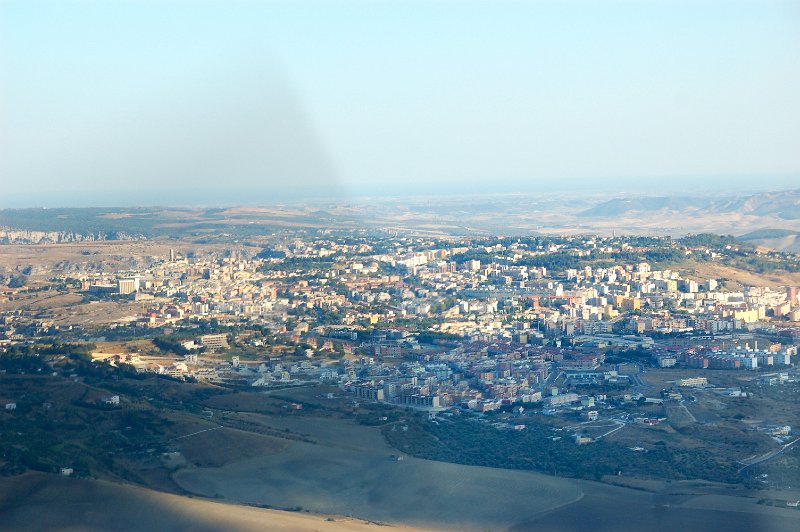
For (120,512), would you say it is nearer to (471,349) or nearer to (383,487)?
(383,487)

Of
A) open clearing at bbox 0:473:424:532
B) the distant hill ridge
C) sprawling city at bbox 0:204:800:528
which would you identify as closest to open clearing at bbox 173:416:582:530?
sprawling city at bbox 0:204:800:528

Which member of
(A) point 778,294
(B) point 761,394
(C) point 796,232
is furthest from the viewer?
(C) point 796,232

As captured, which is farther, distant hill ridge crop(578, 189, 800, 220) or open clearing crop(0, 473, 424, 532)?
distant hill ridge crop(578, 189, 800, 220)

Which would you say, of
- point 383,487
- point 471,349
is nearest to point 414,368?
point 471,349

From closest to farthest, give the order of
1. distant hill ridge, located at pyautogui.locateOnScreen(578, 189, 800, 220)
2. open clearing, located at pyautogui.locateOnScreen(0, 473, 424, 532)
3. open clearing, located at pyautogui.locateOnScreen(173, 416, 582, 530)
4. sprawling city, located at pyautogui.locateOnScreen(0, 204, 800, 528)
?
open clearing, located at pyautogui.locateOnScreen(0, 473, 424, 532) → open clearing, located at pyautogui.locateOnScreen(173, 416, 582, 530) → sprawling city, located at pyautogui.locateOnScreen(0, 204, 800, 528) → distant hill ridge, located at pyautogui.locateOnScreen(578, 189, 800, 220)

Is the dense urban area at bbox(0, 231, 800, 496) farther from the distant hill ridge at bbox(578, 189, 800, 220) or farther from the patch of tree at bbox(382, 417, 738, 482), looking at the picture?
the distant hill ridge at bbox(578, 189, 800, 220)

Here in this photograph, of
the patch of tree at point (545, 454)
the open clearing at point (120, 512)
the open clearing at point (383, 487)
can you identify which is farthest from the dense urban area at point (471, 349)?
the open clearing at point (383, 487)

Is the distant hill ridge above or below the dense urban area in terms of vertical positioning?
above

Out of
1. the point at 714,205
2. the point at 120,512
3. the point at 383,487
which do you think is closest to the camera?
the point at 120,512

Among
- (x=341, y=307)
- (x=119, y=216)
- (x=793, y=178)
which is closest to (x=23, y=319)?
(x=341, y=307)

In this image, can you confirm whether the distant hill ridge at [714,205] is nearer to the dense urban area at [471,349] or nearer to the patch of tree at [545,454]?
the dense urban area at [471,349]

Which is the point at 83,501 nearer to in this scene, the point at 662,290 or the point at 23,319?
the point at 23,319
